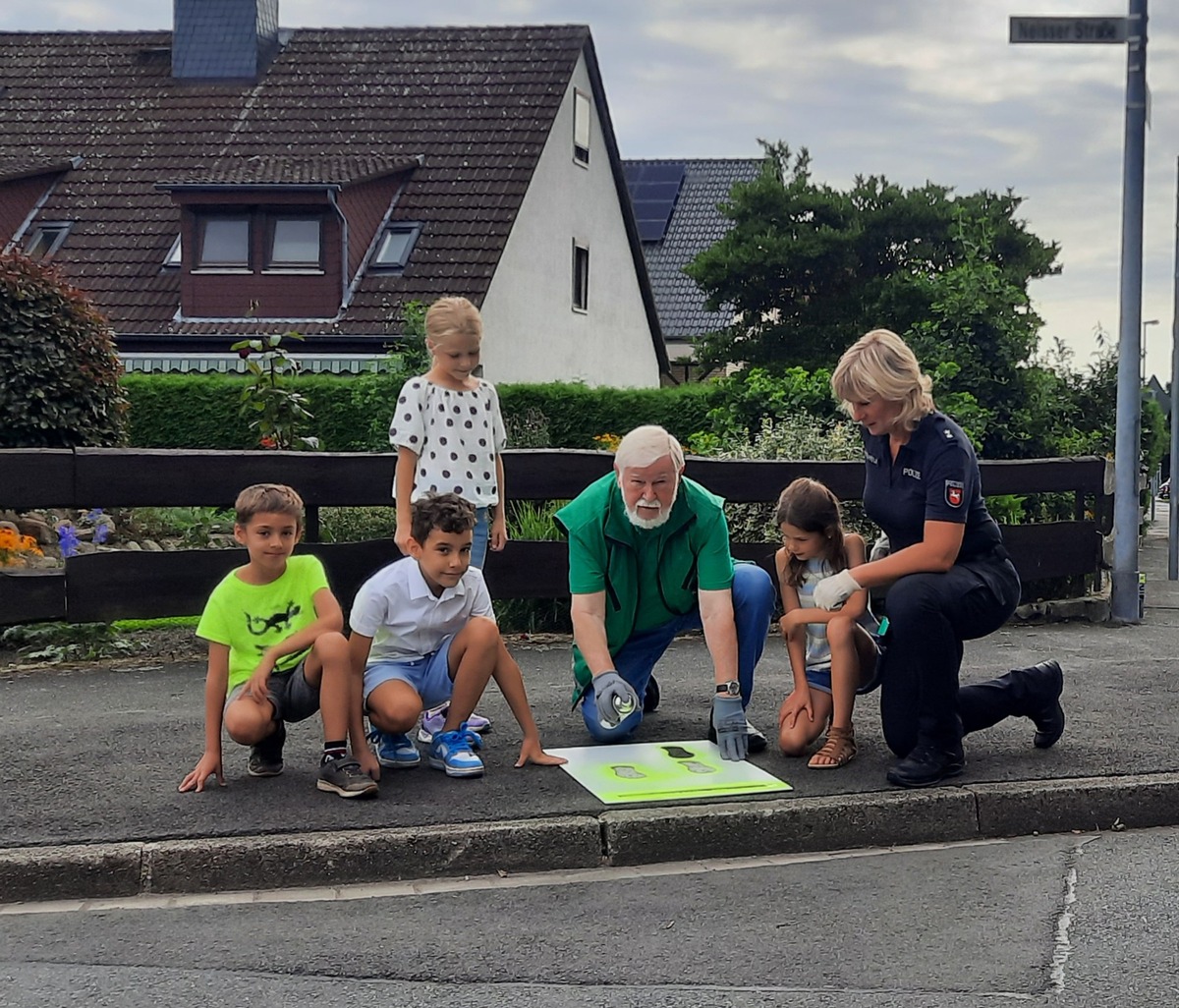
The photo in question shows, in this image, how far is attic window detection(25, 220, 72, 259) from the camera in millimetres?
25047

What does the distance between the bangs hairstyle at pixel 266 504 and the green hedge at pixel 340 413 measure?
50.0 feet

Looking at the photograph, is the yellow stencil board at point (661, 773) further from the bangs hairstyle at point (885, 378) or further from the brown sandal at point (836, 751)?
the bangs hairstyle at point (885, 378)

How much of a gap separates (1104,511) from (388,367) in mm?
11802

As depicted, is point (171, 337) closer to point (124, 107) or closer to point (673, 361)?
point (124, 107)

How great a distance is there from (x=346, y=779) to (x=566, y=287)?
2468 cm

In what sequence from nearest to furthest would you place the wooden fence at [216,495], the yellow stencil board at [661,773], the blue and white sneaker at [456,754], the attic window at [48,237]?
the yellow stencil board at [661,773] < the blue and white sneaker at [456,754] < the wooden fence at [216,495] < the attic window at [48,237]

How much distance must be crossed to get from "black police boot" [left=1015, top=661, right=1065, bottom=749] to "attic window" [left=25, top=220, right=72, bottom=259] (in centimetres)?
2234

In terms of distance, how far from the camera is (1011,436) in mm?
13953

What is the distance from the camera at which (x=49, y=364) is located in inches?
412

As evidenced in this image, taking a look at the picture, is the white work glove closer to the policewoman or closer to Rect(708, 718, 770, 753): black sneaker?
the policewoman

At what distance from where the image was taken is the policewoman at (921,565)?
5.33 metres

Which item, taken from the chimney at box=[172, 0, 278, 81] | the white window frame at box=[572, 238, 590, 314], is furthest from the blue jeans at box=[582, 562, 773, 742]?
the white window frame at box=[572, 238, 590, 314]

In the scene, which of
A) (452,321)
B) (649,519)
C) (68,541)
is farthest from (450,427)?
(68,541)

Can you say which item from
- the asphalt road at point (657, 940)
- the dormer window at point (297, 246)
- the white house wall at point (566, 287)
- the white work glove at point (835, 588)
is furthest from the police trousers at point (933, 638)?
the dormer window at point (297, 246)
